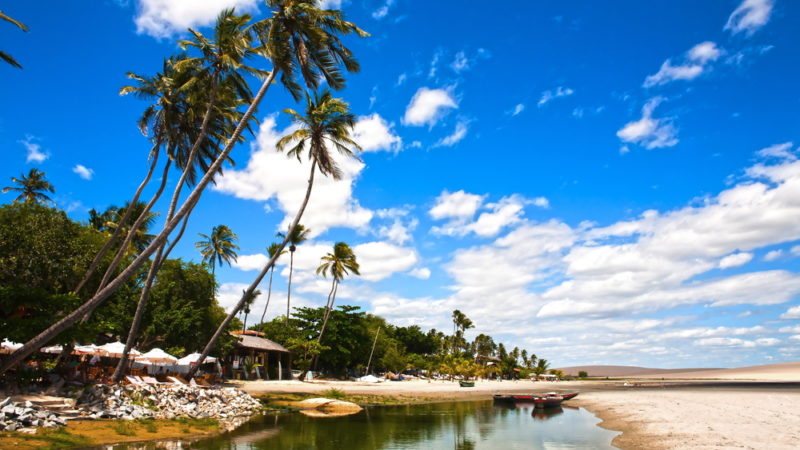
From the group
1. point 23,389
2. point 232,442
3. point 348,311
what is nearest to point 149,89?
point 23,389

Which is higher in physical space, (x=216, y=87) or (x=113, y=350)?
(x=216, y=87)

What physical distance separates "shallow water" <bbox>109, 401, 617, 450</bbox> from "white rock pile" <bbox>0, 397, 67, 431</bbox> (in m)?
2.72

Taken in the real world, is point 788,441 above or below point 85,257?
below

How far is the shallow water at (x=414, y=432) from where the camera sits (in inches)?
738

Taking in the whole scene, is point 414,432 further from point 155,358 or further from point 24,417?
point 155,358

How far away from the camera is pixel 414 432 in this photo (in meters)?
22.7

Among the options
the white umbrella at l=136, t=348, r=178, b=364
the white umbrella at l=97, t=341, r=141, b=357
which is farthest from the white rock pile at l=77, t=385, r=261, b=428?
the white umbrella at l=136, t=348, r=178, b=364

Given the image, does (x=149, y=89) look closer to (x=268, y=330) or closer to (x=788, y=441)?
(x=788, y=441)

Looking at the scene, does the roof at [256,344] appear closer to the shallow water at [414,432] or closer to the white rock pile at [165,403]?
the white rock pile at [165,403]

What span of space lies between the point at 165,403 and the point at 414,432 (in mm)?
12216

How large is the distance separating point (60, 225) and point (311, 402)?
18.6 m

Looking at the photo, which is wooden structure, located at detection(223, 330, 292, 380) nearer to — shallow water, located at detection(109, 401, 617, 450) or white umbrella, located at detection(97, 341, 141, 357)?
white umbrella, located at detection(97, 341, 141, 357)

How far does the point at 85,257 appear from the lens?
2717 centimetres

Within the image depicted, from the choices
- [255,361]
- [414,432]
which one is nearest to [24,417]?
[414,432]
